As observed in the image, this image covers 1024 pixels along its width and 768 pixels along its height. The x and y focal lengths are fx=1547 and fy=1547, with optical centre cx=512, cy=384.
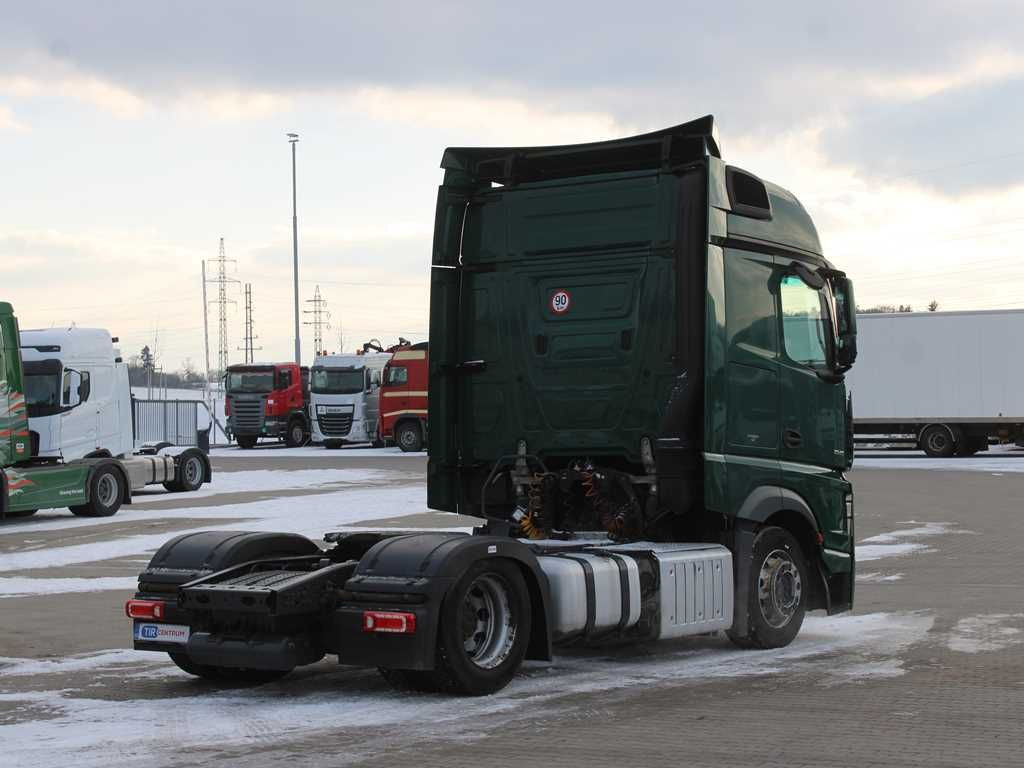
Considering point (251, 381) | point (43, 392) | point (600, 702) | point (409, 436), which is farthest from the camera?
point (251, 381)

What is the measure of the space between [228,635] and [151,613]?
582mm

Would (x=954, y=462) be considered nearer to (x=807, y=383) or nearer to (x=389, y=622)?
(x=807, y=383)

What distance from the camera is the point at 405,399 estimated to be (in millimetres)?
47062

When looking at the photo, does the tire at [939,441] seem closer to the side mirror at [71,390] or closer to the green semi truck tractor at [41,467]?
the green semi truck tractor at [41,467]

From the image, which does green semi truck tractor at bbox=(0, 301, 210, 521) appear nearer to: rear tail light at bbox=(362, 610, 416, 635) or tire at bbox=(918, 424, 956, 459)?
rear tail light at bbox=(362, 610, 416, 635)

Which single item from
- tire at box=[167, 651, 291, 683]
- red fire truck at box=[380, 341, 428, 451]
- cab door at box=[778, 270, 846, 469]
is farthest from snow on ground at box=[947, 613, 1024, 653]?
red fire truck at box=[380, 341, 428, 451]

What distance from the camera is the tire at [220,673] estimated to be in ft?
29.1

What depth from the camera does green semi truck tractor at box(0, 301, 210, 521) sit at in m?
21.7

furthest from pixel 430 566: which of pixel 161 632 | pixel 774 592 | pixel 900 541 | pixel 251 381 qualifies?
pixel 251 381

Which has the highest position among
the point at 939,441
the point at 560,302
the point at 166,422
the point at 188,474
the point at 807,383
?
the point at 560,302

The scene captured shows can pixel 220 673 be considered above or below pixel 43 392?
below

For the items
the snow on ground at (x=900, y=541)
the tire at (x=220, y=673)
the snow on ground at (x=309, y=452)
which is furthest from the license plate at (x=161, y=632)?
the snow on ground at (x=309, y=452)

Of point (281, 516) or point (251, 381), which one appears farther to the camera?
point (251, 381)

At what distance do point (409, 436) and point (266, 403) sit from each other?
8643 mm
